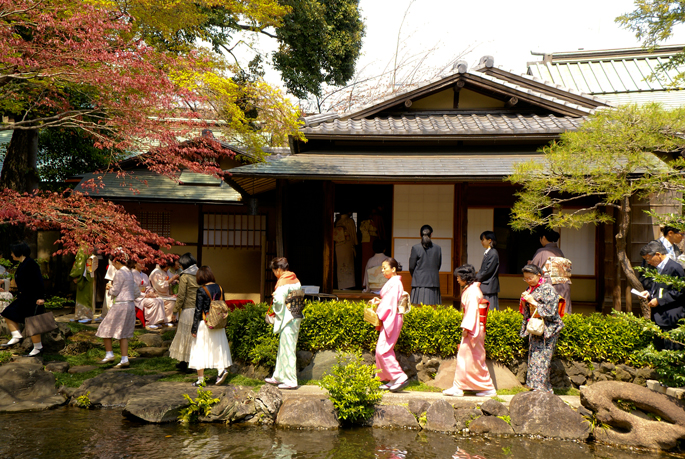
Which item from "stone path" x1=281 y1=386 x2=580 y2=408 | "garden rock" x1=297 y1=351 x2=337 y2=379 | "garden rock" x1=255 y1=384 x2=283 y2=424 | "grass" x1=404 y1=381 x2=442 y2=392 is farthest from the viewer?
"garden rock" x1=297 y1=351 x2=337 y2=379

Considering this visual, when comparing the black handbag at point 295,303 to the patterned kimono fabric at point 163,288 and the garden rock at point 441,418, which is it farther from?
the patterned kimono fabric at point 163,288

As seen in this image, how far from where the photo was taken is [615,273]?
10812mm

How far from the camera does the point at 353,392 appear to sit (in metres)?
6.56

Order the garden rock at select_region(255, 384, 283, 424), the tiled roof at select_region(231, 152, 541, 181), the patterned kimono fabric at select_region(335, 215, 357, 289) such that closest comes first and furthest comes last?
1. the garden rock at select_region(255, 384, 283, 424)
2. the tiled roof at select_region(231, 152, 541, 181)
3. the patterned kimono fabric at select_region(335, 215, 357, 289)

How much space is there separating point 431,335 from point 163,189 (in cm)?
1015

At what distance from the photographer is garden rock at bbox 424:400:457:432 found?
6.47 meters

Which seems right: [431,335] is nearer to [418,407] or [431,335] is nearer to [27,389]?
[418,407]

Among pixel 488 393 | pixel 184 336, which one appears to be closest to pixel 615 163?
pixel 488 393

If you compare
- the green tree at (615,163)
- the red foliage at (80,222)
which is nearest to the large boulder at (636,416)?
the green tree at (615,163)

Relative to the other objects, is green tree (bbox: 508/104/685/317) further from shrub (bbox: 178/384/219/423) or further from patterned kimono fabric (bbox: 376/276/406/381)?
shrub (bbox: 178/384/219/423)

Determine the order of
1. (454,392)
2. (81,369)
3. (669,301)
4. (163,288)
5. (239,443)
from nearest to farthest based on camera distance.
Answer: (239,443) < (669,301) < (454,392) < (81,369) < (163,288)

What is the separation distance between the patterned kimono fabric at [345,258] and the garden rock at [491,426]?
681cm

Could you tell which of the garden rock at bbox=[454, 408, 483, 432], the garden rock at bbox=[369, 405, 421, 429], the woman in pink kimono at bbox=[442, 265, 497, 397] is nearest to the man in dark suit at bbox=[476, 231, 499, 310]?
the woman in pink kimono at bbox=[442, 265, 497, 397]

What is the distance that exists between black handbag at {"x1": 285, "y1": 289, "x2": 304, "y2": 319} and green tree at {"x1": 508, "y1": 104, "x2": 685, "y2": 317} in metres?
3.92
